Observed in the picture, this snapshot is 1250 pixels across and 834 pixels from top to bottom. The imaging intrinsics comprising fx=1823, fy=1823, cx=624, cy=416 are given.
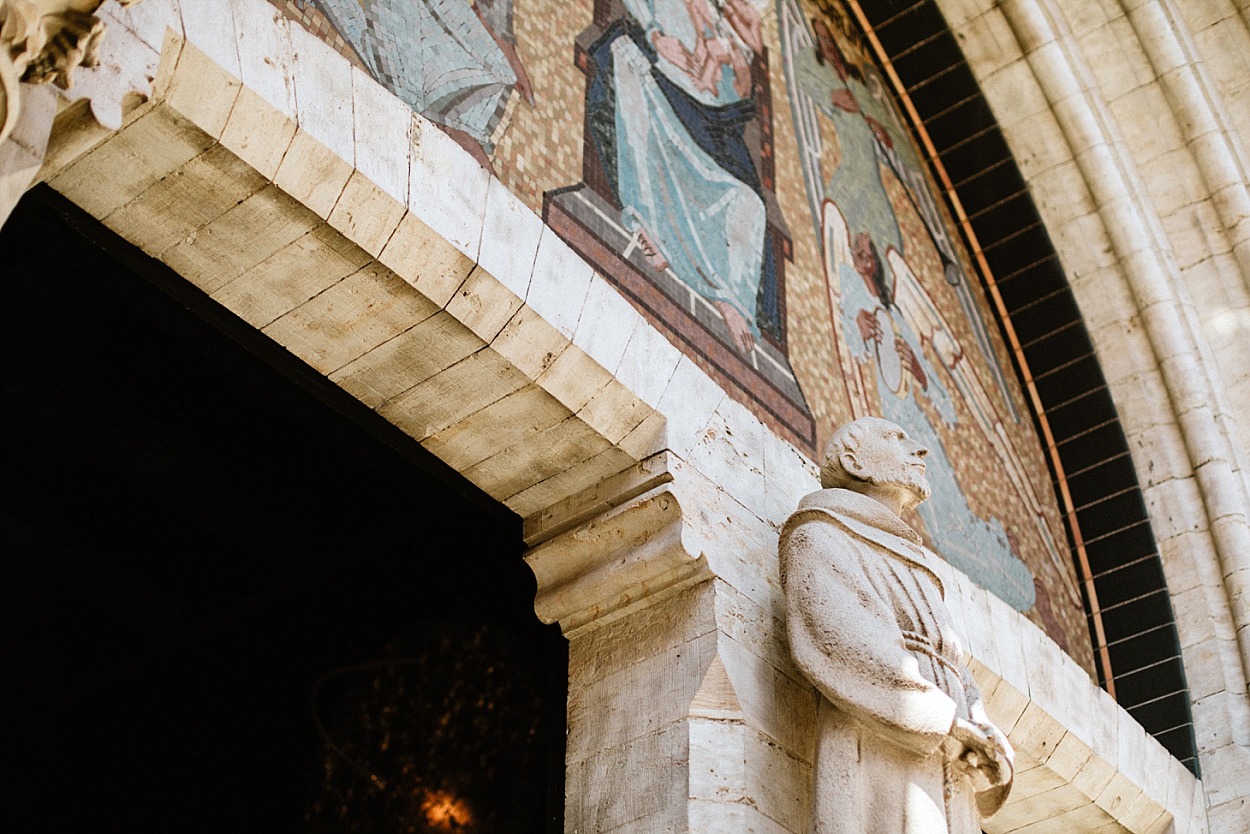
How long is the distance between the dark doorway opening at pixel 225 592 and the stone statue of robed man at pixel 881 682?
615mm

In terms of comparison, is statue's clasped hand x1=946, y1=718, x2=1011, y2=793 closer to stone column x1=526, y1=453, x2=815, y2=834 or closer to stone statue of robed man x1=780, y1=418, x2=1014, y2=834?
stone statue of robed man x1=780, y1=418, x2=1014, y2=834

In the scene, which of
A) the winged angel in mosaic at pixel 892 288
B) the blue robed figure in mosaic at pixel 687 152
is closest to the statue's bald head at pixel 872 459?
the blue robed figure in mosaic at pixel 687 152

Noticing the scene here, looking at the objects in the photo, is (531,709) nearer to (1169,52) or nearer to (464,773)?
(464,773)

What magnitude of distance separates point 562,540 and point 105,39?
4.98 feet

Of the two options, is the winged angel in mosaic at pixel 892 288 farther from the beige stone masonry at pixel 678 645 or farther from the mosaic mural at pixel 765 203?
the beige stone masonry at pixel 678 645

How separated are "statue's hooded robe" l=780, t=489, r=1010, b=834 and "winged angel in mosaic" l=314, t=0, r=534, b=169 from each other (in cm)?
106

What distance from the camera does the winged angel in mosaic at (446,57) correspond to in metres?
3.56

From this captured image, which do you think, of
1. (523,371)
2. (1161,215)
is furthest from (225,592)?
(1161,215)

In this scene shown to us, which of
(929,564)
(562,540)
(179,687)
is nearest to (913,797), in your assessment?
(929,564)

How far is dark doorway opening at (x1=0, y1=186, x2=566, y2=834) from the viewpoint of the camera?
13.4 feet

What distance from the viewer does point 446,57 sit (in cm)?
377

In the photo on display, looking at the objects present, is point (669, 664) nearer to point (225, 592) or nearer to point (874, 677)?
point (874, 677)

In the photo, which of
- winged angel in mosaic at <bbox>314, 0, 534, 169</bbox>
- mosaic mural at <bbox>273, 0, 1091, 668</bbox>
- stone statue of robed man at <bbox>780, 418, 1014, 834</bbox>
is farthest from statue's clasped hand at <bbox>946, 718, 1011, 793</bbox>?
winged angel in mosaic at <bbox>314, 0, 534, 169</bbox>

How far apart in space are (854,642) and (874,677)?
0.08m
